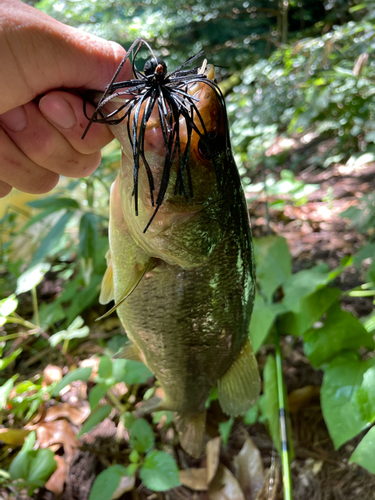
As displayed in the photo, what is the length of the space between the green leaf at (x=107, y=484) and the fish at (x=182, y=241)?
0.51m

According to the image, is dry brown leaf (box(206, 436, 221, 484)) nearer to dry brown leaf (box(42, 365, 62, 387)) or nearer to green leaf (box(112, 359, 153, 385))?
green leaf (box(112, 359, 153, 385))

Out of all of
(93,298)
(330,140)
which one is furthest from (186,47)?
(93,298)

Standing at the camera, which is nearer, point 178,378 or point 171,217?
point 171,217

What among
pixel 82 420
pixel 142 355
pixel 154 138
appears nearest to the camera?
pixel 154 138

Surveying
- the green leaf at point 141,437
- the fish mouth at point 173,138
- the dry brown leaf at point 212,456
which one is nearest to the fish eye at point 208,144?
the fish mouth at point 173,138

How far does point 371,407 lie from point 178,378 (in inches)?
26.6

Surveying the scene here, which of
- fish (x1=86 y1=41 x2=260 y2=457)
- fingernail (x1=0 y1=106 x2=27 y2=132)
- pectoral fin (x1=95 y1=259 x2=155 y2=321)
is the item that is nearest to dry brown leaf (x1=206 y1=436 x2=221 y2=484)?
fish (x1=86 y1=41 x2=260 y2=457)

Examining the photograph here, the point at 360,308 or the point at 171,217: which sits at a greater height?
the point at 171,217

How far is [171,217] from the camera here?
0.75 meters

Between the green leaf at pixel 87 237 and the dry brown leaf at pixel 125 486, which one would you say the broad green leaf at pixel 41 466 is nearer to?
the dry brown leaf at pixel 125 486

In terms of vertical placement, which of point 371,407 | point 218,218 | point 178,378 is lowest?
point 371,407

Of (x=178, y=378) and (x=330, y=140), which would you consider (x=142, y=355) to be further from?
(x=330, y=140)

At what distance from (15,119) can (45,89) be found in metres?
0.15

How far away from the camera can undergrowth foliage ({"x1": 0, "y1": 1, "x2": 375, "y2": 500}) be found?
1.39 m
